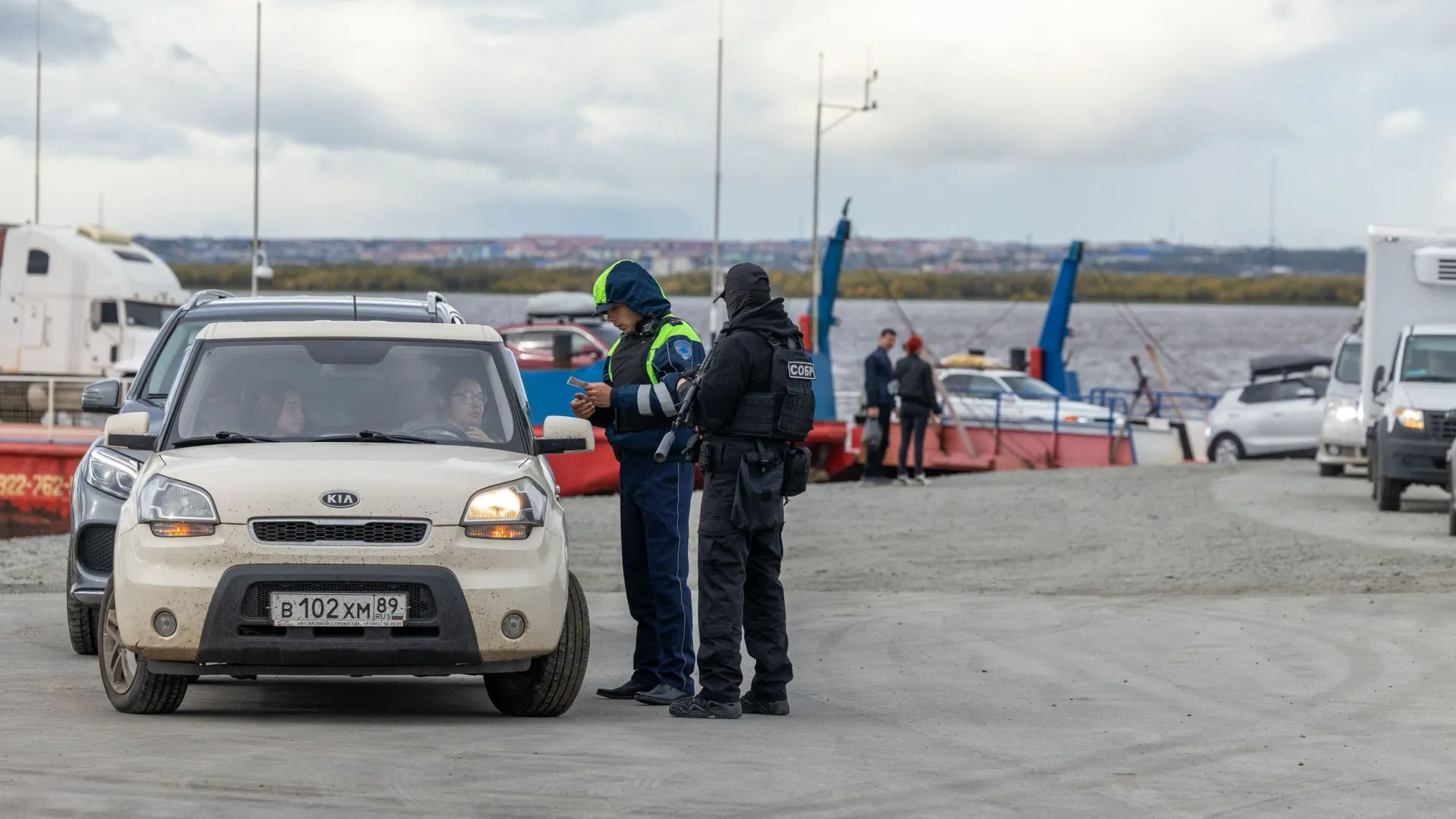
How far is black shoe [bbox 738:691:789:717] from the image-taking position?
8.51 metres

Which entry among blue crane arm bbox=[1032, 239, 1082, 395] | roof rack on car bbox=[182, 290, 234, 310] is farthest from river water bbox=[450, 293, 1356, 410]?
roof rack on car bbox=[182, 290, 234, 310]

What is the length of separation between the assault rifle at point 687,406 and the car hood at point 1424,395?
46.5ft

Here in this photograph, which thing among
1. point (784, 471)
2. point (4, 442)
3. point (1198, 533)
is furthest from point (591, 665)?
point (4, 442)

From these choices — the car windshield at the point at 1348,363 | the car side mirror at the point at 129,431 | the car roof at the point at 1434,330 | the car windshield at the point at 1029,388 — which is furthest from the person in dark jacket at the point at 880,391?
the car side mirror at the point at 129,431

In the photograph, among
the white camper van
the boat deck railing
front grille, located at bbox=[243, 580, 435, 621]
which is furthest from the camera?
the white camper van

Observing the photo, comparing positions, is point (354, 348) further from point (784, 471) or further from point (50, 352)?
point (50, 352)

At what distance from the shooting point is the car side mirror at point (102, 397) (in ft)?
31.7

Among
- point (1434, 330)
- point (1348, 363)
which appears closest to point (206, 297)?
point (1434, 330)

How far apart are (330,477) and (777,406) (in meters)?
1.88

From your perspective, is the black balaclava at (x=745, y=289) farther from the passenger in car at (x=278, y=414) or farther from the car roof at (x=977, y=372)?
the car roof at (x=977, y=372)

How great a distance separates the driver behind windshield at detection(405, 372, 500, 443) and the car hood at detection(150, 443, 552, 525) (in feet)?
1.02

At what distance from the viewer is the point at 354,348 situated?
8367mm

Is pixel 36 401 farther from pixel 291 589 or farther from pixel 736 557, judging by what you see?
pixel 291 589

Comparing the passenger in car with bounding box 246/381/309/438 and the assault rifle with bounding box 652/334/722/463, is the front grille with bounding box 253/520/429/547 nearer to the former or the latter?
the passenger in car with bounding box 246/381/309/438
